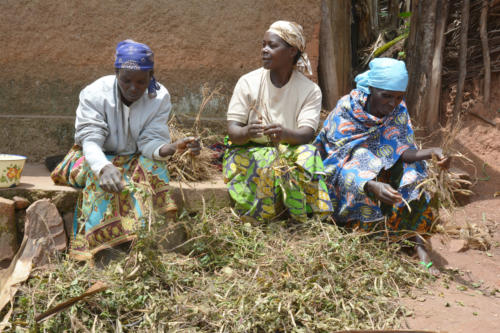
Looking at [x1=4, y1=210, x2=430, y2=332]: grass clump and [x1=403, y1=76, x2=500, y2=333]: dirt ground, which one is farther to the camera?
[x1=403, y1=76, x2=500, y2=333]: dirt ground

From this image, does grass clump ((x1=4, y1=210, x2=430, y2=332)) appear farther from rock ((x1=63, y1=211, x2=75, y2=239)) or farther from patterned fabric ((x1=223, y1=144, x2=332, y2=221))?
rock ((x1=63, y1=211, x2=75, y2=239))

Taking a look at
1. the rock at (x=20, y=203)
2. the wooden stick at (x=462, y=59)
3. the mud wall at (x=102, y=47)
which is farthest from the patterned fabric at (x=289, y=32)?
the wooden stick at (x=462, y=59)

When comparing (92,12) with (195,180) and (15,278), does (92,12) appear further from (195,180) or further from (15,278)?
(15,278)

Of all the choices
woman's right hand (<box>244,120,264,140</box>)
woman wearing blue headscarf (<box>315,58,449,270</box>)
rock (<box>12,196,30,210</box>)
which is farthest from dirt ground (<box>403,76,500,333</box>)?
rock (<box>12,196,30,210</box>)

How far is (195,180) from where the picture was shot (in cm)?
387

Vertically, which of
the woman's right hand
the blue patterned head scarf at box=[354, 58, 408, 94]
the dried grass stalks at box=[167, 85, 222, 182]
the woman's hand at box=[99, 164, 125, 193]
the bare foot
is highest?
the blue patterned head scarf at box=[354, 58, 408, 94]

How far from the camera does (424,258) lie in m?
3.51

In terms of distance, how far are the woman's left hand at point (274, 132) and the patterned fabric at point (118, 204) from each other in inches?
27.4

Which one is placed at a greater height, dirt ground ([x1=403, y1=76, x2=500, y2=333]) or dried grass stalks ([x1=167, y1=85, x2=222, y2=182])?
dried grass stalks ([x1=167, y1=85, x2=222, y2=182])

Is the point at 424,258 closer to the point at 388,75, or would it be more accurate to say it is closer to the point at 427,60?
the point at 388,75

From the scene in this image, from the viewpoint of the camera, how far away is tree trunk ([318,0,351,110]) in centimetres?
511

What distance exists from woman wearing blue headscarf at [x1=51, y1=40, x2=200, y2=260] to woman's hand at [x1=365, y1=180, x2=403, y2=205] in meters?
1.21

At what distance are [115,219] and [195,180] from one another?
908 mm

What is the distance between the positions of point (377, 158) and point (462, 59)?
230 centimetres
